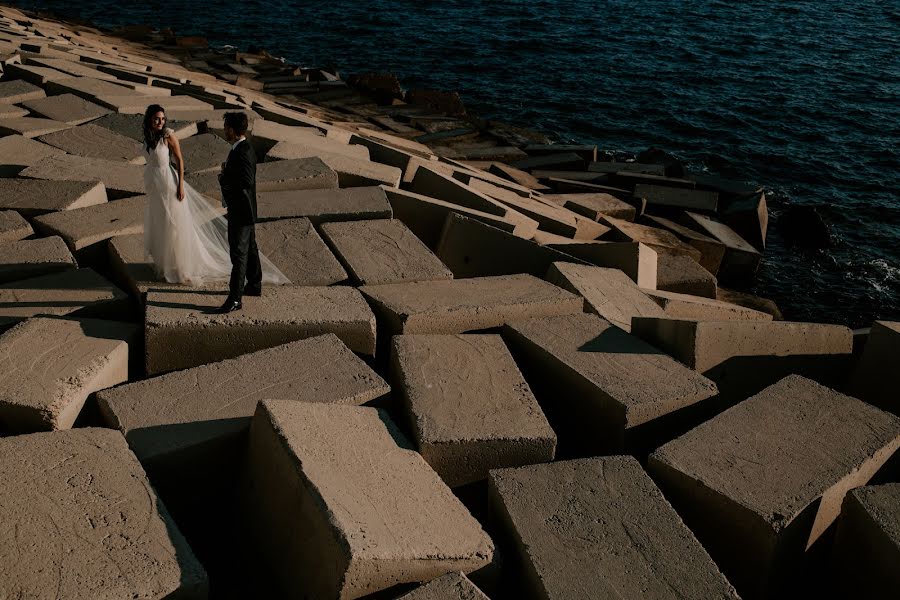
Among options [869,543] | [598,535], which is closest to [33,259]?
[598,535]

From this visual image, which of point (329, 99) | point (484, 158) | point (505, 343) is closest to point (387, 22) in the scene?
point (329, 99)

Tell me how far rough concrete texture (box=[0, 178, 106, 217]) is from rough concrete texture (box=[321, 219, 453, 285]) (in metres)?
1.91

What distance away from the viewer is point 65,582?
124 inches

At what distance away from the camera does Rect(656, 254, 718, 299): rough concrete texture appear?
8.59m

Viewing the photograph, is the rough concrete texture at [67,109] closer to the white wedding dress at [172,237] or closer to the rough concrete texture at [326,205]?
the rough concrete texture at [326,205]

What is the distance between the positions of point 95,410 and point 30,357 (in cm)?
53

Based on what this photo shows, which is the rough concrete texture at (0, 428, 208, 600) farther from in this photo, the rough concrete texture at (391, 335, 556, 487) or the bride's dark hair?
the bride's dark hair

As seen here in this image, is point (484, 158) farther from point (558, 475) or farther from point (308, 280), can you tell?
point (558, 475)

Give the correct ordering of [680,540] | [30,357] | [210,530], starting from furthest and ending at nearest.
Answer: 1. [30,357]
2. [210,530]
3. [680,540]

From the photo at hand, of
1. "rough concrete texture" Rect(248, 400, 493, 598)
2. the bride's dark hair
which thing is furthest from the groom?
"rough concrete texture" Rect(248, 400, 493, 598)

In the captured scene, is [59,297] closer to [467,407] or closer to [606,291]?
[467,407]

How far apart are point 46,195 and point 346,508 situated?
4.72 meters

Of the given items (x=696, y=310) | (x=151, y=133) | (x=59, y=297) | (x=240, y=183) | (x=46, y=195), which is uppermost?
(x=151, y=133)

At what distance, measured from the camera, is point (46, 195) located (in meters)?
6.87
